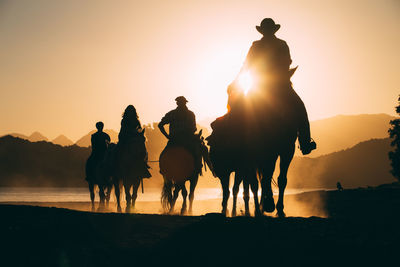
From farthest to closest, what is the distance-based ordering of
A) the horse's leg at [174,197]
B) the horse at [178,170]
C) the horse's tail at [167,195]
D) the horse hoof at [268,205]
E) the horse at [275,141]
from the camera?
the horse's tail at [167,195]
the horse's leg at [174,197]
the horse at [178,170]
the horse at [275,141]
the horse hoof at [268,205]

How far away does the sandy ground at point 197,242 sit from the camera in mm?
4914

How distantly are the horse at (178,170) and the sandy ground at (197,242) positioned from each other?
248 inches

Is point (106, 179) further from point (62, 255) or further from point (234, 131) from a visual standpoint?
point (62, 255)

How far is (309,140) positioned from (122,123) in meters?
6.74

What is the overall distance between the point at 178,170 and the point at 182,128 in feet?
4.49

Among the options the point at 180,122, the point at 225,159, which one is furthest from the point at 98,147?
the point at 225,159

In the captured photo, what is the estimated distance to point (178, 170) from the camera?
14.1m

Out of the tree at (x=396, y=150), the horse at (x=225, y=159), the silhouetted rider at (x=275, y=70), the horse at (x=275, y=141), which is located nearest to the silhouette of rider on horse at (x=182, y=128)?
the horse at (x=225, y=159)

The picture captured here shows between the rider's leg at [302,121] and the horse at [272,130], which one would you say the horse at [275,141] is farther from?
the rider's leg at [302,121]

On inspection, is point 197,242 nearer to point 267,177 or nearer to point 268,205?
point 268,205

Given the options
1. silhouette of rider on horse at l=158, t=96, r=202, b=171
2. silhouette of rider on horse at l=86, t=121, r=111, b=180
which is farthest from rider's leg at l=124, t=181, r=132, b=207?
silhouette of rider on horse at l=86, t=121, r=111, b=180

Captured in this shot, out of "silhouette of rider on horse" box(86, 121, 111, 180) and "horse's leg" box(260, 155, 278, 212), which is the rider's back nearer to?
"silhouette of rider on horse" box(86, 121, 111, 180)

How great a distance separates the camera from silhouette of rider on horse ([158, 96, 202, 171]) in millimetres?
13977

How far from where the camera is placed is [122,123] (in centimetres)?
1378
